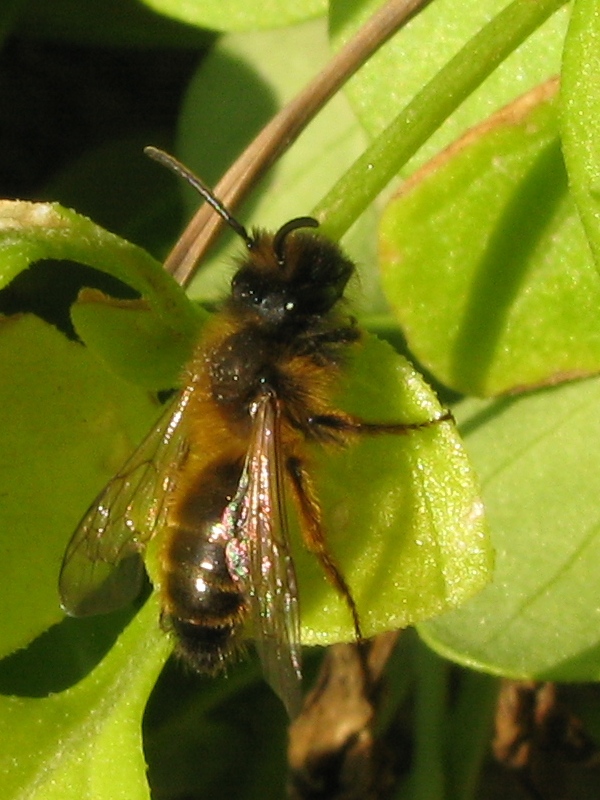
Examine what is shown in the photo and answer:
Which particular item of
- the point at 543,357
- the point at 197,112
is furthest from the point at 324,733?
the point at 197,112

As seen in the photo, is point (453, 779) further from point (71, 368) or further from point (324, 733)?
point (71, 368)

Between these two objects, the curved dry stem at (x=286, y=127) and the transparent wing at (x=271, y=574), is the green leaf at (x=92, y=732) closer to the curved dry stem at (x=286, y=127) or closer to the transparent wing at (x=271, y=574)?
the transparent wing at (x=271, y=574)

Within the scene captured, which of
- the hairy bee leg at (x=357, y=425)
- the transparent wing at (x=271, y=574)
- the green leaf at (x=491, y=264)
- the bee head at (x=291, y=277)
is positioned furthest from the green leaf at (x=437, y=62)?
the transparent wing at (x=271, y=574)

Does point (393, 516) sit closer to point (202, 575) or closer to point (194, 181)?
point (202, 575)

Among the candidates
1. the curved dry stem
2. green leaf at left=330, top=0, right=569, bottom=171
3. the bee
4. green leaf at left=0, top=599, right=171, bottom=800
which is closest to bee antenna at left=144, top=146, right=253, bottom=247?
the bee

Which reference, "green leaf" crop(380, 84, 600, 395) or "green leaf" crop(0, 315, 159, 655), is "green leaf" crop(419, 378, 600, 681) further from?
"green leaf" crop(0, 315, 159, 655)

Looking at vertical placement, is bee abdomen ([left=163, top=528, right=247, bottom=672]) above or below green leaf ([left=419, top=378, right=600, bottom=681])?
below

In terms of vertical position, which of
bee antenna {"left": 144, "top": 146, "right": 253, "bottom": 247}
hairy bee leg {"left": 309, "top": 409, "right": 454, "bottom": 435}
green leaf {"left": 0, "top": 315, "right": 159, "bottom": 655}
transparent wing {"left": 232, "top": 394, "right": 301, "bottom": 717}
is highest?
bee antenna {"left": 144, "top": 146, "right": 253, "bottom": 247}
